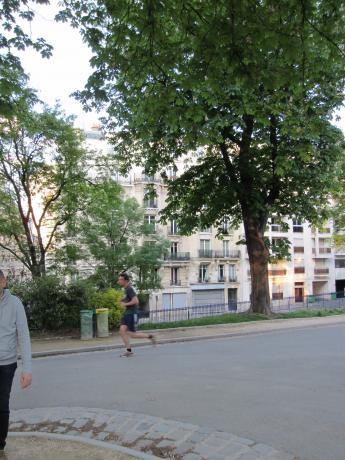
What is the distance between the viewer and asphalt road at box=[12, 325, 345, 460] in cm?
545

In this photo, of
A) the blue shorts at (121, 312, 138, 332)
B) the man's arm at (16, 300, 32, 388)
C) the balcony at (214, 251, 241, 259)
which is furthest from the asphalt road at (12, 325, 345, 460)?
the balcony at (214, 251, 241, 259)

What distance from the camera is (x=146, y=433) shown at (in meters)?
5.29

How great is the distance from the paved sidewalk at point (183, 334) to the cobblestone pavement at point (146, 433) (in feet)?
24.0

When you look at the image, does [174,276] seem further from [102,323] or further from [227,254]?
[102,323]

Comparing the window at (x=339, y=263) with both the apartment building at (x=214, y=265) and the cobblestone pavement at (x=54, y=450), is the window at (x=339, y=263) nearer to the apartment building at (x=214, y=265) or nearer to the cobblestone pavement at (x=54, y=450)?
the apartment building at (x=214, y=265)

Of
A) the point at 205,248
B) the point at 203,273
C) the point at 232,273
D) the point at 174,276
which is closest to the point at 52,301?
the point at 174,276

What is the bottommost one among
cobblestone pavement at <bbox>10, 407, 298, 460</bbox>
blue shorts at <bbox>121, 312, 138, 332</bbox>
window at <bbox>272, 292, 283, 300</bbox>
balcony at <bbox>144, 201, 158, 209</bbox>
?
window at <bbox>272, 292, 283, 300</bbox>

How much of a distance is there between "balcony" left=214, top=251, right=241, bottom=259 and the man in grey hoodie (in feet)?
187

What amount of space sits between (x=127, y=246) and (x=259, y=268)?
48.7ft

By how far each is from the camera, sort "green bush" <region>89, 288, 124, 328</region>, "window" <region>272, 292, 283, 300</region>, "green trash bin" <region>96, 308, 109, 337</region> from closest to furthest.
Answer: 1. "green trash bin" <region>96, 308, 109, 337</region>
2. "green bush" <region>89, 288, 124, 328</region>
3. "window" <region>272, 292, 283, 300</region>

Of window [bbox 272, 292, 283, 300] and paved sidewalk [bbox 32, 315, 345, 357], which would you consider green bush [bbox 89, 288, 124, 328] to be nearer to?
paved sidewalk [bbox 32, 315, 345, 357]

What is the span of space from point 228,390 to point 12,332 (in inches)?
154

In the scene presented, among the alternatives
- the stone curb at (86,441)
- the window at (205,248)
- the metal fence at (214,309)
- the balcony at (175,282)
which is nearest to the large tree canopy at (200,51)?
the stone curb at (86,441)

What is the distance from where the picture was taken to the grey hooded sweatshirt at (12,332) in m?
4.66
